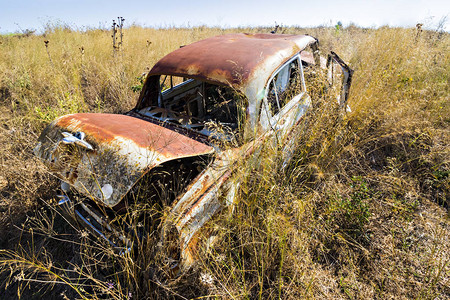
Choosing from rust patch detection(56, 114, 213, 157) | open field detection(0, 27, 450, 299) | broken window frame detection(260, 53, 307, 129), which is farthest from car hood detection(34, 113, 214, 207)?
broken window frame detection(260, 53, 307, 129)

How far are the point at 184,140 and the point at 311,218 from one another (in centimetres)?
130

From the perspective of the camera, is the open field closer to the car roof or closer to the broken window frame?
the broken window frame

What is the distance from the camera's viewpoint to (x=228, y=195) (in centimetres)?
176

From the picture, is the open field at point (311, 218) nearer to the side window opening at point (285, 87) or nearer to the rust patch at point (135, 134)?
the side window opening at point (285, 87)

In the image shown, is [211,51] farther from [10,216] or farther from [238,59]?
[10,216]

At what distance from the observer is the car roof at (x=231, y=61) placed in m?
2.16

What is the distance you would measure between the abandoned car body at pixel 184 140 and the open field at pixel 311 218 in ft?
0.65

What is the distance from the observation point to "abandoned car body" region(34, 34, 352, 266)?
155 centimetres

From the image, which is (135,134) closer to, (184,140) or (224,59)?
(184,140)

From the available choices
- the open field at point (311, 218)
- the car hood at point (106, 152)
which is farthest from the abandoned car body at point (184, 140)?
the open field at point (311, 218)

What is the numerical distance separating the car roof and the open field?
698mm

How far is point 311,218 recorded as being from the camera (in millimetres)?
2148

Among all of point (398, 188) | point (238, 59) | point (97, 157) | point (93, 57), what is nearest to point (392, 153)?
point (398, 188)

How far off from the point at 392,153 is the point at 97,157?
10.8 ft
